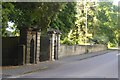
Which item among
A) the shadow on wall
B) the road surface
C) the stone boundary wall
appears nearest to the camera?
the road surface

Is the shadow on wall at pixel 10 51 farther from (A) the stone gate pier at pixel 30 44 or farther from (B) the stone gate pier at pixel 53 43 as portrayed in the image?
(B) the stone gate pier at pixel 53 43

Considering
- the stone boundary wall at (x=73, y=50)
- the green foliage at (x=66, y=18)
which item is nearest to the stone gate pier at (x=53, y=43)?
the stone boundary wall at (x=73, y=50)

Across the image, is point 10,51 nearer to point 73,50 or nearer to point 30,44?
point 30,44

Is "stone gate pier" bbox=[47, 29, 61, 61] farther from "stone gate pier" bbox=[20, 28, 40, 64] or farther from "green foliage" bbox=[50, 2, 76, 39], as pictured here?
"green foliage" bbox=[50, 2, 76, 39]

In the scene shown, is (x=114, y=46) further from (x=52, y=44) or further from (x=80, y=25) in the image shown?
(x=52, y=44)

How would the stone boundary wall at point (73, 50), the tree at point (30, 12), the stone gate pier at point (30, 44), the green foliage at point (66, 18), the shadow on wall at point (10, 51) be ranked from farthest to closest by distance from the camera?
the green foliage at point (66, 18), the stone boundary wall at point (73, 50), the tree at point (30, 12), the stone gate pier at point (30, 44), the shadow on wall at point (10, 51)

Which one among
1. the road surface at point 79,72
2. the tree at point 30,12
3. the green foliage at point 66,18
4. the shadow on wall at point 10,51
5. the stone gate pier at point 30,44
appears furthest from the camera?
the green foliage at point 66,18

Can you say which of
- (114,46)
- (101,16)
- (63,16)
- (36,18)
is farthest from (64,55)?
(114,46)

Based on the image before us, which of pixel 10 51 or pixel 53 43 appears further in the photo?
pixel 53 43

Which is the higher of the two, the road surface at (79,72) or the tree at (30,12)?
the tree at (30,12)

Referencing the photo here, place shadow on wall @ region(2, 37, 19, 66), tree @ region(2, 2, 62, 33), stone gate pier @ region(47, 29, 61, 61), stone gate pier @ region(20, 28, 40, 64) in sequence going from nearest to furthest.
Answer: shadow on wall @ region(2, 37, 19, 66), stone gate pier @ region(20, 28, 40, 64), tree @ region(2, 2, 62, 33), stone gate pier @ region(47, 29, 61, 61)

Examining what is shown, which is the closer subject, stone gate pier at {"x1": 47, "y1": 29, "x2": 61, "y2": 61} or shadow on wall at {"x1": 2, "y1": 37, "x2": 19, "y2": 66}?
shadow on wall at {"x1": 2, "y1": 37, "x2": 19, "y2": 66}

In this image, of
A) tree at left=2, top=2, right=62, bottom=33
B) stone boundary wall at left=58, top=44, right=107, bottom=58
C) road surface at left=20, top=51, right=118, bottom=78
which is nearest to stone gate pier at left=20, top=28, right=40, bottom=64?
tree at left=2, top=2, right=62, bottom=33

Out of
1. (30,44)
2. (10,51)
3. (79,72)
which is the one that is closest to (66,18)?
(30,44)
